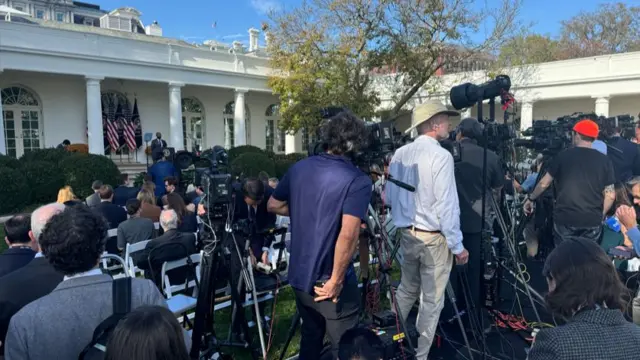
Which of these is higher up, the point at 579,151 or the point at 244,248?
the point at 579,151

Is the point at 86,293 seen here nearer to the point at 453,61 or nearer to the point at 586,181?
the point at 586,181

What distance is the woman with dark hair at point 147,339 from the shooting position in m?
1.36

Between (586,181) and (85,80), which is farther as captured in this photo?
(85,80)

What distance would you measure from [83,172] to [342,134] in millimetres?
12386

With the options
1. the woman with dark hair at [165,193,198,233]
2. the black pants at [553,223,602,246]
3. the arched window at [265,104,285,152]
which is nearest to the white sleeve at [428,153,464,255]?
the black pants at [553,223,602,246]

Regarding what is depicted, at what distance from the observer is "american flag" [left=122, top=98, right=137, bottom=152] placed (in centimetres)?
1897

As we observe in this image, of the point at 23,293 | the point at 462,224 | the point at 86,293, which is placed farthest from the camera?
the point at 462,224

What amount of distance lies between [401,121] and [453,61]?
8.86 meters

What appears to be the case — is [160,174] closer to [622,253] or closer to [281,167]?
[622,253]

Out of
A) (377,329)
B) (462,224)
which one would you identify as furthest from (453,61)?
(377,329)

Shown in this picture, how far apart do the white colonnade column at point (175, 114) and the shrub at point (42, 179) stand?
7.06m

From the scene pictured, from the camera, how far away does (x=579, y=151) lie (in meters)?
4.36

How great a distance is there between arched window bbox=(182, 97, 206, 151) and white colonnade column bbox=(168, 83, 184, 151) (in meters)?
1.51

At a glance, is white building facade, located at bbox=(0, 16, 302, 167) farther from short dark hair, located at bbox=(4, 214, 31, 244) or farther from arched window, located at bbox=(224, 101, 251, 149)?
short dark hair, located at bbox=(4, 214, 31, 244)
